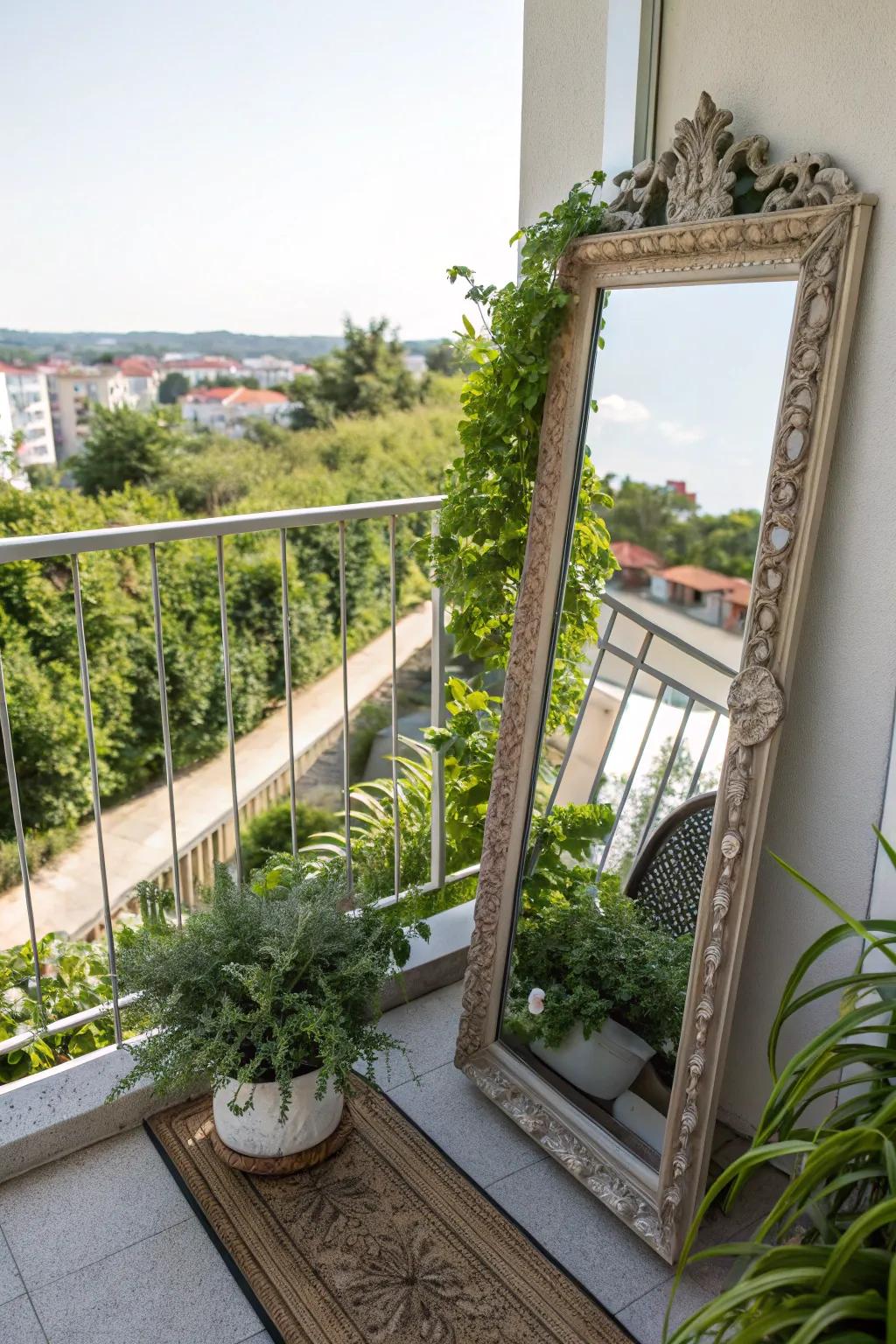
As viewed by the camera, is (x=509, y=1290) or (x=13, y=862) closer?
(x=509, y=1290)

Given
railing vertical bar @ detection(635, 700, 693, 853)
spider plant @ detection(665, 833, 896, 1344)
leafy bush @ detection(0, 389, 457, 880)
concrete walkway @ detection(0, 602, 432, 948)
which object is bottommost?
concrete walkway @ detection(0, 602, 432, 948)

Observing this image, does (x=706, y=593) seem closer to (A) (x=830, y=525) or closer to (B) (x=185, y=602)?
(A) (x=830, y=525)

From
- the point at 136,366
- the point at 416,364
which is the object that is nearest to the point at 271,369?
the point at 136,366

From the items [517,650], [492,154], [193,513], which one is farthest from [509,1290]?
[492,154]

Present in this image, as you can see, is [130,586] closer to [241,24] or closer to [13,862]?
[13,862]

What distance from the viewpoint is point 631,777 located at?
1.84m

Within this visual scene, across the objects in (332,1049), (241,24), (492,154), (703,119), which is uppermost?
(241,24)

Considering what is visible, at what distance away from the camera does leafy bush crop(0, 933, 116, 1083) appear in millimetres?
2100

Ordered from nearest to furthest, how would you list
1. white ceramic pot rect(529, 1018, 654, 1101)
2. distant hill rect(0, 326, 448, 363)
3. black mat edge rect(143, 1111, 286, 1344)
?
1. black mat edge rect(143, 1111, 286, 1344)
2. white ceramic pot rect(529, 1018, 654, 1101)
3. distant hill rect(0, 326, 448, 363)

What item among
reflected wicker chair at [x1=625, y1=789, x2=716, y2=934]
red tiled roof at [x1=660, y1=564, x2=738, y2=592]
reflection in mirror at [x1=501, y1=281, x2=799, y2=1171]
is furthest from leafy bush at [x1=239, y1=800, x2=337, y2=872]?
red tiled roof at [x1=660, y1=564, x2=738, y2=592]

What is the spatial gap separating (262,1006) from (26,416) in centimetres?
1011

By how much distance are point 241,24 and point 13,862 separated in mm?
10910

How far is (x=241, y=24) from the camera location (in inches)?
496

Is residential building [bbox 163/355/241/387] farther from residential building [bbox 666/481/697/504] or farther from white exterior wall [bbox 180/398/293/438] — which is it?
residential building [bbox 666/481/697/504]
